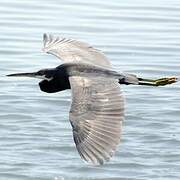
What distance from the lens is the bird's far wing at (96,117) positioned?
5.65 m

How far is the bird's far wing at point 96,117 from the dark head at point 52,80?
0.37m

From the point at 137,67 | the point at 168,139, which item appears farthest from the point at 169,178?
the point at 137,67

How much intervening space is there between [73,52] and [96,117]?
165 cm

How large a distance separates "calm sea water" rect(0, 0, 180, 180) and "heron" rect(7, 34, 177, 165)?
123cm

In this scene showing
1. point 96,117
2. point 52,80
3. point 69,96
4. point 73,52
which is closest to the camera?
point 96,117

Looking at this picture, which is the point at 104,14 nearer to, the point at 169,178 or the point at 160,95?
the point at 160,95

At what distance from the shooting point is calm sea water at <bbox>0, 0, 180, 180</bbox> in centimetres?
795

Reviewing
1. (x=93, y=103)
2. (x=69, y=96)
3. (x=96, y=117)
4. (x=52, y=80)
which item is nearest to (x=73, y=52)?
(x=52, y=80)

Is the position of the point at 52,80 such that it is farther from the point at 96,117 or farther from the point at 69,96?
the point at 69,96

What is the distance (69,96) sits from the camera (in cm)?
1017

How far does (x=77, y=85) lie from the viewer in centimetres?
620

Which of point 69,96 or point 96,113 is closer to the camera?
A: point 96,113

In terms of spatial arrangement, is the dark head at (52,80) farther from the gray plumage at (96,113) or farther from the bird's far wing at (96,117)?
the bird's far wing at (96,117)

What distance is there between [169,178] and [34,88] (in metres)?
3.17
